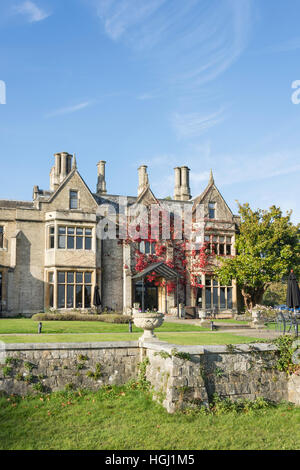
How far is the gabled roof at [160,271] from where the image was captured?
2931 cm

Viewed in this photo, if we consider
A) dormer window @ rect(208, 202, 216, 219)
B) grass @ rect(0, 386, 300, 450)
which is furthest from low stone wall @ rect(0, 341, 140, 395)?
dormer window @ rect(208, 202, 216, 219)

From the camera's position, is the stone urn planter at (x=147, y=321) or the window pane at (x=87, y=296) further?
the window pane at (x=87, y=296)

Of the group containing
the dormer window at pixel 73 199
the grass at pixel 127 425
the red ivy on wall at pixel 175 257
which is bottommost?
the grass at pixel 127 425

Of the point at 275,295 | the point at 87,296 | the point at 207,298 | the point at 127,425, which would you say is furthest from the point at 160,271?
the point at 275,295

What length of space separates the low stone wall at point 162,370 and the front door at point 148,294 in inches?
738

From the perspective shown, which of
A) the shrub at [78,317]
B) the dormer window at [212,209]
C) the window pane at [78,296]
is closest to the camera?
the shrub at [78,317]

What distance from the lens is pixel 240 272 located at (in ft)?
103

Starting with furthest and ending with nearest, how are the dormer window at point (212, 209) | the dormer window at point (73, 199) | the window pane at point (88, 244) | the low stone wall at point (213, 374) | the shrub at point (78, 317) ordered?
the dormer window at point (212, 209), the dormer window at point (73, 199), the window pane at point (88, 244), the shrub at point (78, 317), the low stone wall at point (213, 374)

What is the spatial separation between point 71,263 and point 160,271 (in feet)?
18.8

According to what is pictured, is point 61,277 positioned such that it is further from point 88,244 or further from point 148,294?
point 148,294

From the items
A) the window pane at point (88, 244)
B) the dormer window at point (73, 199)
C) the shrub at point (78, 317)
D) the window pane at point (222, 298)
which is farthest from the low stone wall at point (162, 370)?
the window pane at point (222, 298)

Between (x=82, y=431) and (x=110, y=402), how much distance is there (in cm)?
162

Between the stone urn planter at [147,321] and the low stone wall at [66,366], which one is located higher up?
the stone urn planter at [147,321]

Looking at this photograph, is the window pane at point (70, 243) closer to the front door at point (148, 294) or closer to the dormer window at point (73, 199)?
the dormer window at point (73, 199)
